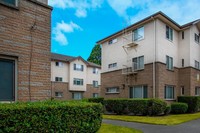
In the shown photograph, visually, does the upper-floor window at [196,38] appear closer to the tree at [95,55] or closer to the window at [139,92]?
the window at [139,92]

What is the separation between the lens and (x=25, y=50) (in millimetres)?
6918

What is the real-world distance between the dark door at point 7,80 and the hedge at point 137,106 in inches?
505

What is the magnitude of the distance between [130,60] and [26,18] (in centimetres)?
1642

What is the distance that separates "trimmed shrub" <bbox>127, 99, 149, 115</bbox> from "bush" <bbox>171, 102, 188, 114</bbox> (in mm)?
3601

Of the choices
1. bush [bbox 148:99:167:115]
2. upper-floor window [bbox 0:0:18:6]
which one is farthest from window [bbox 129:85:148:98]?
upper-floor window [bbox 0:0:18:6]

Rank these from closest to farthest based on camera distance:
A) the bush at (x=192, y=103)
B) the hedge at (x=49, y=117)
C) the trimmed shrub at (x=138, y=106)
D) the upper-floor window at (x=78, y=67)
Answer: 1. the hedge at (x=49, y=117)
2. the trimmed shrub at (x=138, y=106)
3. the bush at (x=192, y=103)
4. the upper-floor window at (x=78, y=67)

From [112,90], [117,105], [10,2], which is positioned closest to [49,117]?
[10,2]

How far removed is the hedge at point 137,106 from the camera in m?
16.8

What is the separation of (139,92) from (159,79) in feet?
9.29

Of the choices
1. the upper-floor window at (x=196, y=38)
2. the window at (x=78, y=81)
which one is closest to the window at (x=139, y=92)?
the upper-floor window at (x=196, y=38)

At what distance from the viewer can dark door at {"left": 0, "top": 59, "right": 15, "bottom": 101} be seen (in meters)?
6.37

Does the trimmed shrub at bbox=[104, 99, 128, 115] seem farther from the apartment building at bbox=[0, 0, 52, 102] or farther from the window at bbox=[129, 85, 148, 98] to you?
the apartment building at bbox=[0, 0, 52, 102]

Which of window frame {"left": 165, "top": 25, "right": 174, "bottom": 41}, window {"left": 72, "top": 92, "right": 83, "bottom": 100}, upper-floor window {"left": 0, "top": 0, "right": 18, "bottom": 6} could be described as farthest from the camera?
window {"left": 72, "top": 92, "right": 83, "bottom": 100}

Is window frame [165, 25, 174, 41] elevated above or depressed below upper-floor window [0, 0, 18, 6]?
above
